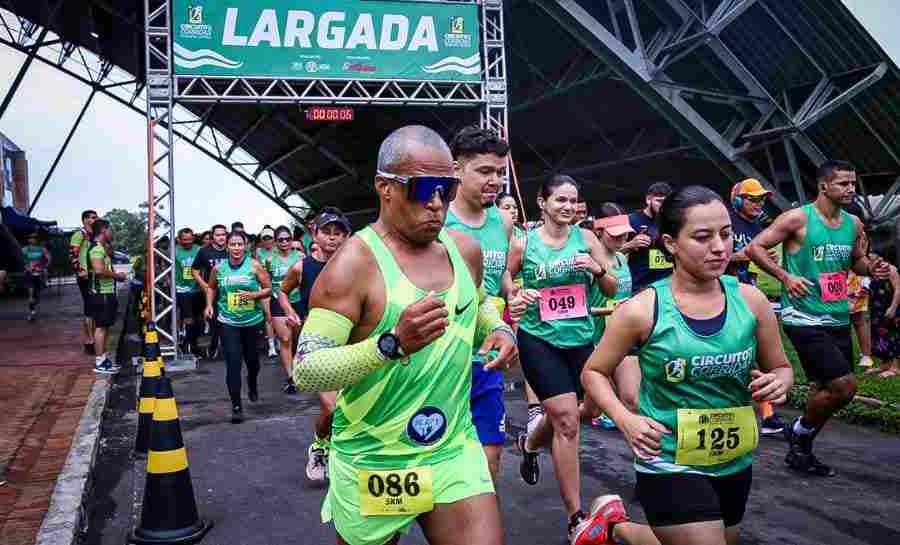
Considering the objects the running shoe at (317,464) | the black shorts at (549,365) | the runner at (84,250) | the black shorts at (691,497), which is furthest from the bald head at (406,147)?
the runner at (84,250)

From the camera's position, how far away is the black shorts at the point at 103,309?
1141 cm

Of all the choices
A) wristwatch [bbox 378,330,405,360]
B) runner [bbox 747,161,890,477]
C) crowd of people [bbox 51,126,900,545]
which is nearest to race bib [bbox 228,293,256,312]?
crowd of people [bbox 51,126,900,545]

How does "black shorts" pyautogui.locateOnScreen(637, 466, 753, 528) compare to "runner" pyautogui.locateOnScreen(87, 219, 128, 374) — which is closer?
"black shorts" pyautogui.locateOnScreen(637, 466, 753, 528)

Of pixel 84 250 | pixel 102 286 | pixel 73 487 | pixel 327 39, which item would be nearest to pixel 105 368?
pixel 102 286

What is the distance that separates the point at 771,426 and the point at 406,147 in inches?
224

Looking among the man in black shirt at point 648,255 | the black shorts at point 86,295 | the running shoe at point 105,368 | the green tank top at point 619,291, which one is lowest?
the running shoe at point 105,368

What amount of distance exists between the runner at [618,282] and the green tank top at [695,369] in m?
1.13

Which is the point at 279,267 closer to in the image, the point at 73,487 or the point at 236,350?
the point at 236,350

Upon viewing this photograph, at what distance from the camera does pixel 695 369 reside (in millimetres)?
2959

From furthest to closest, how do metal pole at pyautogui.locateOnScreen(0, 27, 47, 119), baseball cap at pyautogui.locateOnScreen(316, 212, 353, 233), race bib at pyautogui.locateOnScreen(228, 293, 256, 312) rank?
metal pole at pyautogui.locateOnScreen(0, 27, 47, 119) < race bib at pyautogui.locateOnScreen(228, 293, 256, 312) < baseball cap at pyautogui.locateOnScreen(316, 212, 353, 233)

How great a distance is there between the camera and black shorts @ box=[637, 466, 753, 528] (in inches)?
113

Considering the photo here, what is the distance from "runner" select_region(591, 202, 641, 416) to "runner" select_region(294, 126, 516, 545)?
1.75 meters

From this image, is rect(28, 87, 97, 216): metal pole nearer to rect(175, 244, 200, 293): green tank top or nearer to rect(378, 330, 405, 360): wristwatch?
rect(175, 244, 200, 293): green tank top

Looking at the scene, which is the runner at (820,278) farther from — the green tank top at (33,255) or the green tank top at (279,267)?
Result: the green tank top at (33,255)
